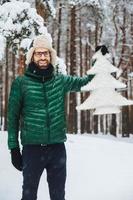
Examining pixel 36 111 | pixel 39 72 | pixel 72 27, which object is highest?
pixel 72 27

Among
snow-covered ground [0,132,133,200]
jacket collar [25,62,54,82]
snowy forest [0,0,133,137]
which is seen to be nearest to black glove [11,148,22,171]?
jacket collar [25,62,54,82]

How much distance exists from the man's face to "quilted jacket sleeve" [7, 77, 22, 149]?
0.27 metres

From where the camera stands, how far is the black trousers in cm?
533

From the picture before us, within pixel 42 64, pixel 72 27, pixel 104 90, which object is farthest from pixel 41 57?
pixel 72 27

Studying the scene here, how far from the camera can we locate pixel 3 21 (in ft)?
40.2

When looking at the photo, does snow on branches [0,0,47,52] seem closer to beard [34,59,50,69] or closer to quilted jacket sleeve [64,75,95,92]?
quilted jacket sleeve [64,75,95,92]

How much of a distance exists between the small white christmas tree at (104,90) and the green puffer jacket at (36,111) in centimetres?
34

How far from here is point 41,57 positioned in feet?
17.9

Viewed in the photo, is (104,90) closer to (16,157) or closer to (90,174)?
(16,157)

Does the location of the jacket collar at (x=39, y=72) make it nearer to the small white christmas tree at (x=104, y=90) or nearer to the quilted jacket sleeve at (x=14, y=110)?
the quilted jacket sleeve at (x=14, y=110)

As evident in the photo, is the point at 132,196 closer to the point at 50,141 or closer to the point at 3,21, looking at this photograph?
the point at 50,141

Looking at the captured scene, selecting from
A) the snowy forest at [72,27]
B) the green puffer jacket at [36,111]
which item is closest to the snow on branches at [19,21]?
the snowy forest at [72,27]

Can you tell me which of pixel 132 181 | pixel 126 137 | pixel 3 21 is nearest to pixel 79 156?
pixel 132 181

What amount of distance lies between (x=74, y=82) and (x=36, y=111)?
581mm
